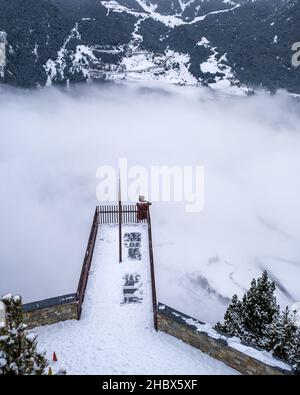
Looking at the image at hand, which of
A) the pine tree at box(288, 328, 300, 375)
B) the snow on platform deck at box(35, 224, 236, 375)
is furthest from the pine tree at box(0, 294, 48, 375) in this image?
the pine tree at box(288, 328, 300, 375)

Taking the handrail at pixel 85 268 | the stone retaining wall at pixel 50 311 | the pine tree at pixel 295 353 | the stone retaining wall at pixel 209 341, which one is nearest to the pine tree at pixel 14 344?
the stone retaining wall at pixel 50 311

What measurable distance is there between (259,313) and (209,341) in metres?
7.82

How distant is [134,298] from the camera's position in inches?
616

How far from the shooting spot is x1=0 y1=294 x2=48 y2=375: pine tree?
302 inches

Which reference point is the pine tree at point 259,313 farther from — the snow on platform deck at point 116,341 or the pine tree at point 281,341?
the snow on platform deck at point 116,341

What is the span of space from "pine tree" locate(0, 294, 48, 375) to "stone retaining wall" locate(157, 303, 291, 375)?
20.8 ft

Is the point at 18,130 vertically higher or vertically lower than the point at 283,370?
higher

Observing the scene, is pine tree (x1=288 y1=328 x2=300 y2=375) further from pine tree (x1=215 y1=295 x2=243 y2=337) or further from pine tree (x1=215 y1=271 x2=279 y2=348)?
pine tree (x1=215 y1=295 x2=243 y2=337)

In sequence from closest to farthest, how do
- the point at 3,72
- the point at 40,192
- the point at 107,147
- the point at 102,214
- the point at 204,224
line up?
the point at 102,214, the point at 204,224, the point at 40,192, the point at 3,72, the point at 107,147

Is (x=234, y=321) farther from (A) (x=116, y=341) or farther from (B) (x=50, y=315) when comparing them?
(B) (x=50, y=315)

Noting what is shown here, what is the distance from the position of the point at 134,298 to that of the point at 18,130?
7759 inches

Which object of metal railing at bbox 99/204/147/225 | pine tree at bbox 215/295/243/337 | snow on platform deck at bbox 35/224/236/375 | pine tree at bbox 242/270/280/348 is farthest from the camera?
metal railing at bbox 99/204/147/225

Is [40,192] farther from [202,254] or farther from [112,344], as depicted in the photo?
[112,344]

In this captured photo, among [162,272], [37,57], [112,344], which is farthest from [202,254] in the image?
[37,57]
